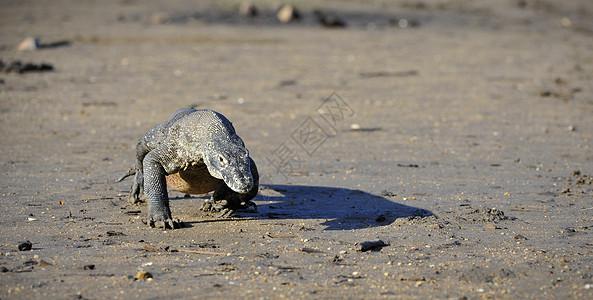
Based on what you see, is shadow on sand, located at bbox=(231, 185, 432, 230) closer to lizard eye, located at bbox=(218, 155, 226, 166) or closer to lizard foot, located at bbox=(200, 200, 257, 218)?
lizard foot, located at bbox=(200, 200, 257, 218)

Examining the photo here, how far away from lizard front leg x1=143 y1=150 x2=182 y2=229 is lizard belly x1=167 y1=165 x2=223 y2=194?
0.73 feet

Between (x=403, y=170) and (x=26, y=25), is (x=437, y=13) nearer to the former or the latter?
(x=26, y=25)

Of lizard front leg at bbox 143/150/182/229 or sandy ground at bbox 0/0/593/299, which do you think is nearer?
sandy ground at bbox 0/0/593/299

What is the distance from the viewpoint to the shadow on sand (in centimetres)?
641

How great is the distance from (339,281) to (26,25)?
16.4 meters

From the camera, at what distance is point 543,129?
1047 cm

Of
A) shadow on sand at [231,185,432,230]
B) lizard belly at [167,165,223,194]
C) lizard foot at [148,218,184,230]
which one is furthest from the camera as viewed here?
shadow on sand at [231,185,432,230]

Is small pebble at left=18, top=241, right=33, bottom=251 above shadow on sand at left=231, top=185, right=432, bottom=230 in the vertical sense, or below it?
above

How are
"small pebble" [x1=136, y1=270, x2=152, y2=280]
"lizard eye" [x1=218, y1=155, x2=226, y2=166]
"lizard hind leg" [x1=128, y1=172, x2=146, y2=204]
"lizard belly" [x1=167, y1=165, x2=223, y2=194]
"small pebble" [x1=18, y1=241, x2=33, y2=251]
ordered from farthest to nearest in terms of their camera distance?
"lizard hind leg" [x1=128, y1=172, x2=146, y2=204] < "lizard belly" [x1=167, y1=165, x2=223, y2=194] < "lizard eye" [x1=218, y1=155, x2=226, y2=166] < "small pebble" [x1=18, y1=241, x2=33, y2=251] < "small pebble" [x1=136, y1=270, x2=152, y2=280]

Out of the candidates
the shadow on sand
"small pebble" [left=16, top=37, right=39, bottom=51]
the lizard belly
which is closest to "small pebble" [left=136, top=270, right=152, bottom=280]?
the lizard belly

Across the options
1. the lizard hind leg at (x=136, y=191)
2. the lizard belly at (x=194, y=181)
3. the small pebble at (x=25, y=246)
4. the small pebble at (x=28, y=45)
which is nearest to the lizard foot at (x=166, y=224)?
the lizard belly at (x=194, y=181)

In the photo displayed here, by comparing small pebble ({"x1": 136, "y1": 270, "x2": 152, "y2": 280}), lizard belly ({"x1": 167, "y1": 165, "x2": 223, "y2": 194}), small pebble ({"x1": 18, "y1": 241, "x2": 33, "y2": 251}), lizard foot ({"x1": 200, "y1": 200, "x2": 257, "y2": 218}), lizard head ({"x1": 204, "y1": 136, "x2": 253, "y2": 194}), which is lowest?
small pebble ({"x1": 136, "y1": 270, "x2": 152, "y2": 280})

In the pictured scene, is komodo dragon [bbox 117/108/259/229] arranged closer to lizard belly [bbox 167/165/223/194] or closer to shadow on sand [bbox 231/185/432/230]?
lizard belly [bbox 167/165/223/194]

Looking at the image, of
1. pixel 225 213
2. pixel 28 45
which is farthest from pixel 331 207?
pixel 28 45
